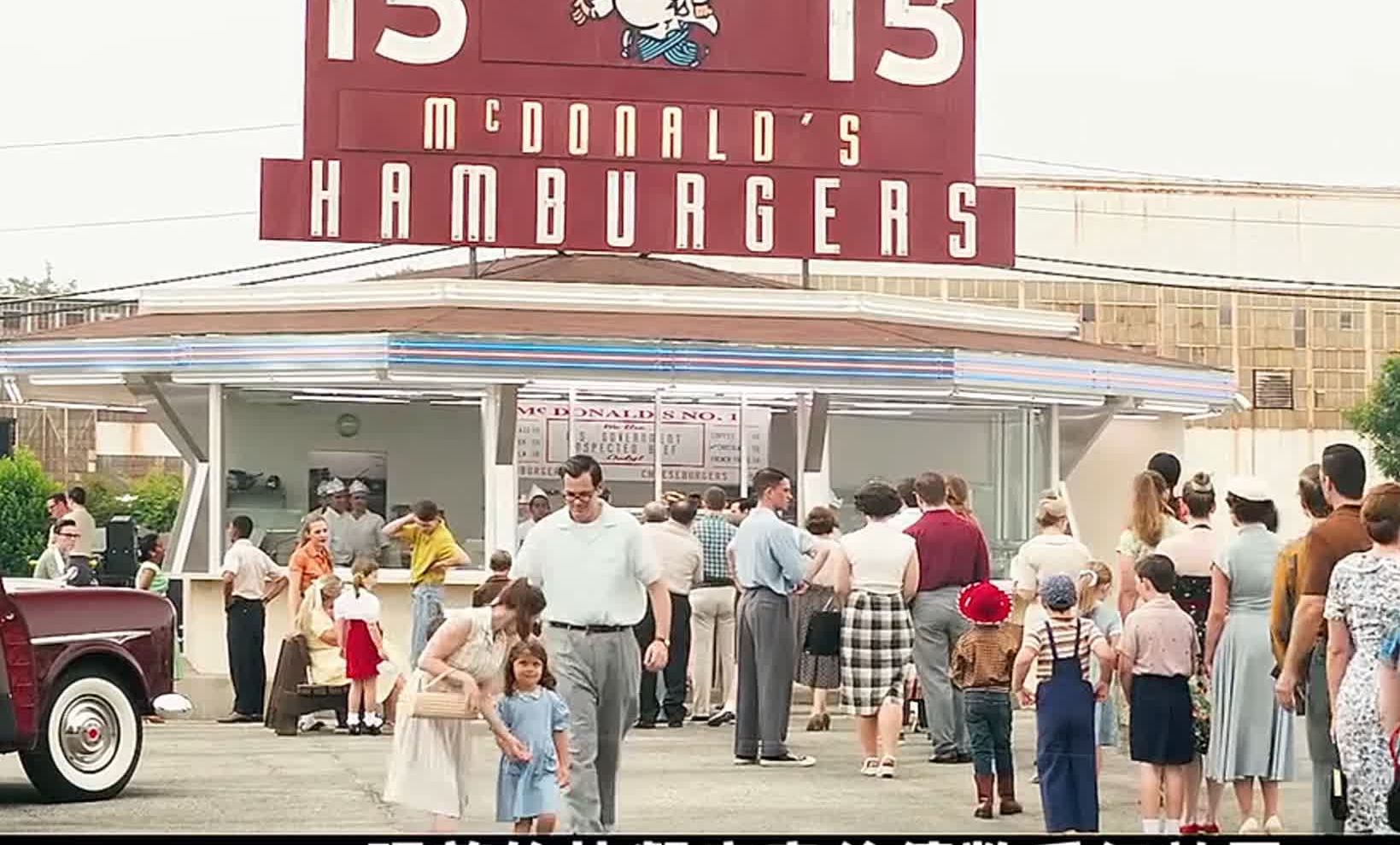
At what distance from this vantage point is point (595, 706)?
37.3ft

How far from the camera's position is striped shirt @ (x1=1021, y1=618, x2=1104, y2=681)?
1160 cm

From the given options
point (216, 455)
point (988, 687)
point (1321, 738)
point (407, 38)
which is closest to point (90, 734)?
point (988, 687)

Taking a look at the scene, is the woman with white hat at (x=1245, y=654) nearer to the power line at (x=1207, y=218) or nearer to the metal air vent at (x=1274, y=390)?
the power line at (x=1207, y=218)

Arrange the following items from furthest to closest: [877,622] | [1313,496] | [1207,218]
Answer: [1207,218] < [877,622] < [1313,496]

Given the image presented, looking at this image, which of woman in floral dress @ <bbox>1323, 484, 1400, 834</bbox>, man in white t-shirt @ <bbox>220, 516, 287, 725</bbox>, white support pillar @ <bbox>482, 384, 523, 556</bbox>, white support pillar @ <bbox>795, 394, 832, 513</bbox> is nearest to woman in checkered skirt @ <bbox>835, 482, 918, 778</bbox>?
woman in floral dress @ <bbox>1323, 484, 1400, 834</bbox>

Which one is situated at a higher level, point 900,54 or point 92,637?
point 900,54

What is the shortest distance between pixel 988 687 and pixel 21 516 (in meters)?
32.5

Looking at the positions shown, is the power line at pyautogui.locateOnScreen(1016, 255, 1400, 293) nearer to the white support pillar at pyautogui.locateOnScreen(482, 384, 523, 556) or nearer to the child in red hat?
the white support pillar at pyautogui.locateOnScreen(482, 384, 523, 556)

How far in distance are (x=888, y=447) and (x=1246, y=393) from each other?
30.1 m

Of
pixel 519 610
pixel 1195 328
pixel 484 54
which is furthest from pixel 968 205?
pixel 1195 328

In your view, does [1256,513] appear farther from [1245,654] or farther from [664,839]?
[664,839]

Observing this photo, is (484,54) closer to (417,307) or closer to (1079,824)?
(417,307)

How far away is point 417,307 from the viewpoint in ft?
74.6

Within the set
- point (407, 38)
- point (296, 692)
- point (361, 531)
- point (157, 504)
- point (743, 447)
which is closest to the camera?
point (296, 692)
